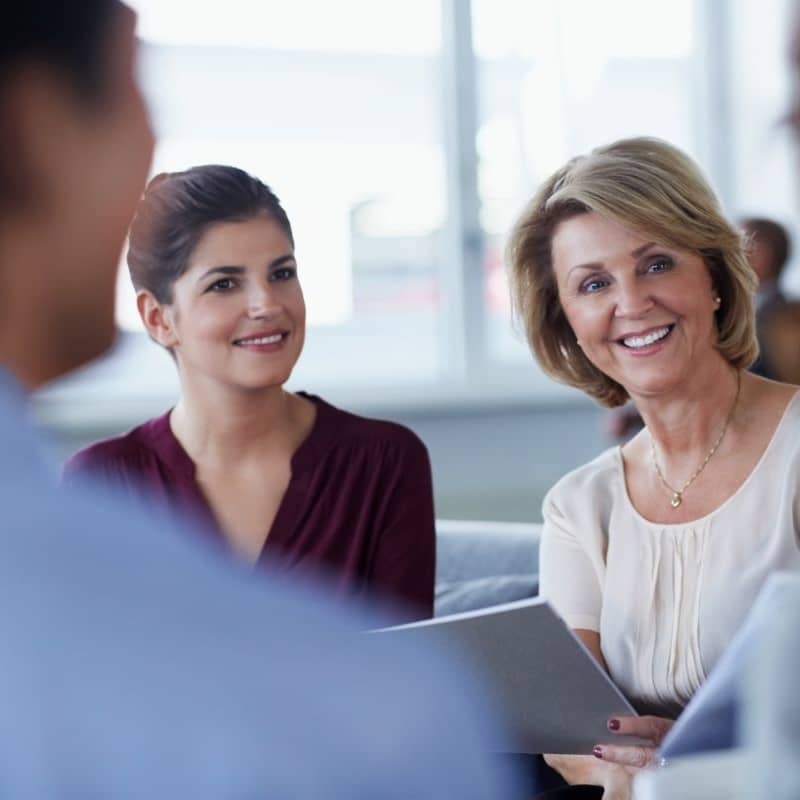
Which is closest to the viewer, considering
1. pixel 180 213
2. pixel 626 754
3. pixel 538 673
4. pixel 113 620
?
pixel 113 620

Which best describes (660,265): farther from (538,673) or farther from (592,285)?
(538,673)

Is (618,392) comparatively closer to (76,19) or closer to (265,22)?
(76,19)

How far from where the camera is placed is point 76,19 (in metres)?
0.50

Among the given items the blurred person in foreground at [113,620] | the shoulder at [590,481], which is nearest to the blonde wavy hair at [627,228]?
the shoulder at [590,481]

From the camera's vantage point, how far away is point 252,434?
156cm

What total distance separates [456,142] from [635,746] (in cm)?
290

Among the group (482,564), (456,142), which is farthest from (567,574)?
(456,142)

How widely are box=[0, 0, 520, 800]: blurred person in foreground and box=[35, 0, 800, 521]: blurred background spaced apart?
2.99 m

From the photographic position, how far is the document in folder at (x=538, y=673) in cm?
110

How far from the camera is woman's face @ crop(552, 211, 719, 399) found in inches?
60.5

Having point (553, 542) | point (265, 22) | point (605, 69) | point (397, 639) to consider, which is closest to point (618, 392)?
point (553, 542)

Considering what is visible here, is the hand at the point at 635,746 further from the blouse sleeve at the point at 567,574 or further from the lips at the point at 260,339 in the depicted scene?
the lips at the point at 260,339

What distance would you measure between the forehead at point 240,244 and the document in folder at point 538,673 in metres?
0.45

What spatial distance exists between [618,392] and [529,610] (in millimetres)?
675
